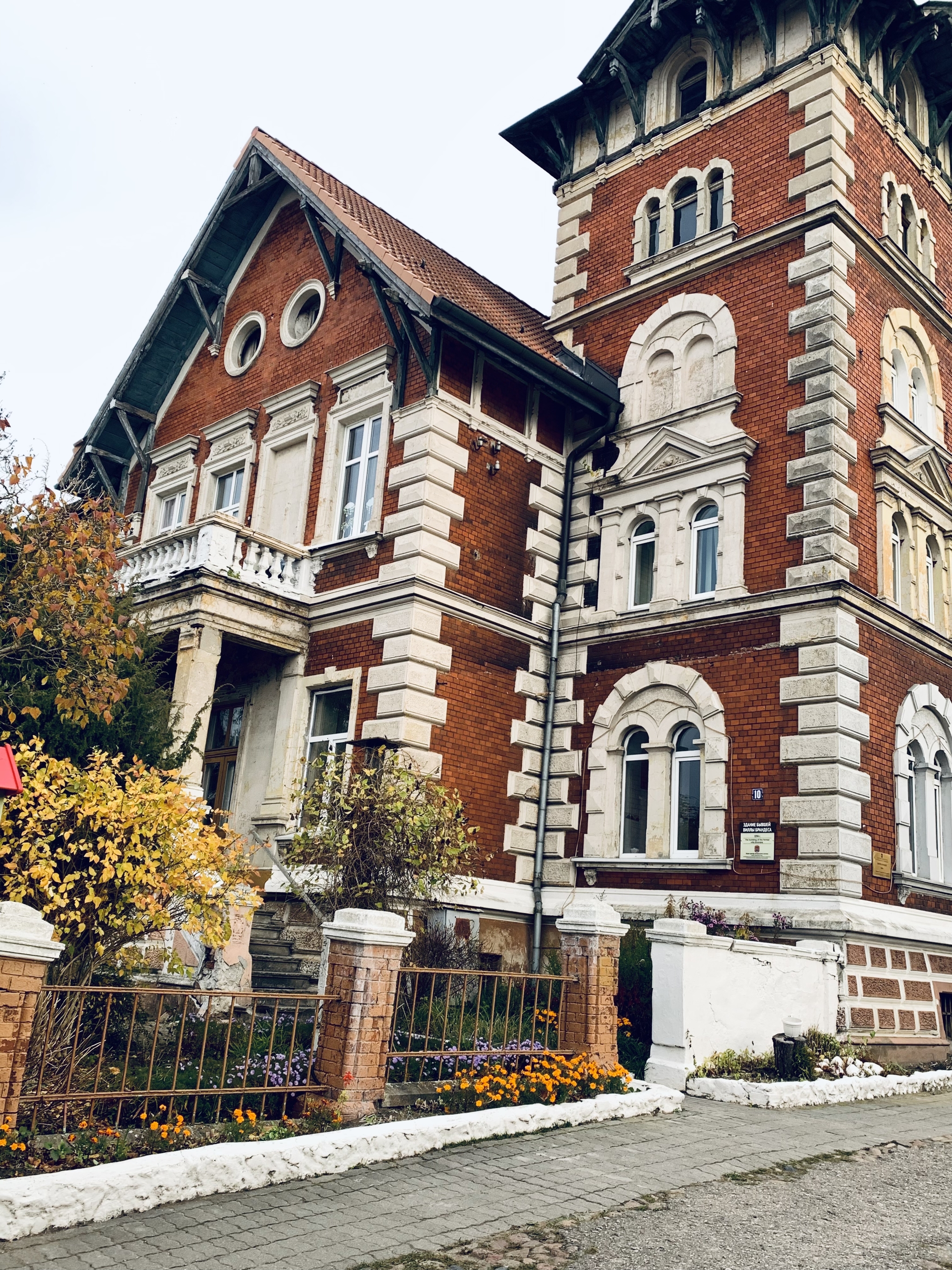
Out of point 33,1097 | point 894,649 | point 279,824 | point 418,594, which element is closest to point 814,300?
point 894,649

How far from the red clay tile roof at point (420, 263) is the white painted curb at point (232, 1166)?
11.0 metres

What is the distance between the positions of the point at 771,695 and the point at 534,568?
4.56m

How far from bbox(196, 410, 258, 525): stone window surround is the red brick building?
0.46 feet

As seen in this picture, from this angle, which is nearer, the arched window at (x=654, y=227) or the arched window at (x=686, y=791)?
the arched window at (x=686, y=791)

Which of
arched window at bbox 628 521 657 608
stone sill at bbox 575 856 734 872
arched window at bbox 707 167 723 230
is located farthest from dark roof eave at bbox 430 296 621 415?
stone sill at bbox 575 856 734 872

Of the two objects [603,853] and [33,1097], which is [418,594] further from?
[33,1097]

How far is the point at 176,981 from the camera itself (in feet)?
36.8

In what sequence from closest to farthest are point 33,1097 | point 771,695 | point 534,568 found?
point 33,1097 < point 771,695 < point 534,568

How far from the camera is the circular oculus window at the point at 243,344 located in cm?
2134

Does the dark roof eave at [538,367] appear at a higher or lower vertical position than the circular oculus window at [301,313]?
lower

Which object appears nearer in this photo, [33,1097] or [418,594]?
[33,1097]

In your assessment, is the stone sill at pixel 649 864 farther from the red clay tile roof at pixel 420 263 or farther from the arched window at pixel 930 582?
the red clay tile roof at pixel 420 263

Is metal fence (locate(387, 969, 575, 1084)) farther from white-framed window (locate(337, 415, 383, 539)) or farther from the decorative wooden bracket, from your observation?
the decorative wooden bracket

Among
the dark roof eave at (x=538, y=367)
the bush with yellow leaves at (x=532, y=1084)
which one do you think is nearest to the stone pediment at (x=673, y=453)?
the dark roof eave at (x=538, y=367)
